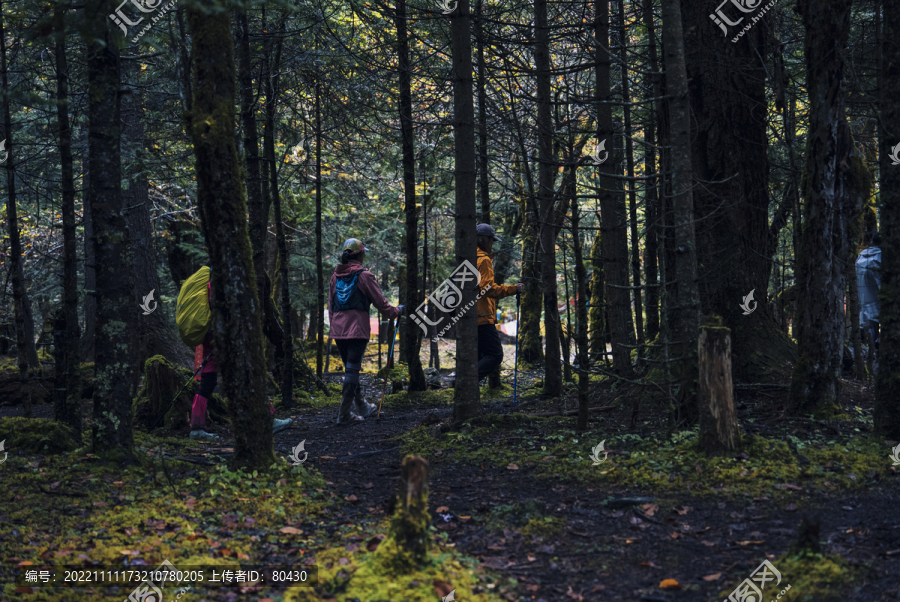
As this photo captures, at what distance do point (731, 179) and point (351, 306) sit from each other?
5360 mm

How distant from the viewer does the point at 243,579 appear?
3.72 meters

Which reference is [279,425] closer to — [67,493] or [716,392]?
[67,493]

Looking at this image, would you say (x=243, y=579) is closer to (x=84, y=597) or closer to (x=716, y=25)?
(x=84, y=597)

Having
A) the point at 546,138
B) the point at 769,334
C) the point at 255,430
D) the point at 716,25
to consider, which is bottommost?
the point at 255,430

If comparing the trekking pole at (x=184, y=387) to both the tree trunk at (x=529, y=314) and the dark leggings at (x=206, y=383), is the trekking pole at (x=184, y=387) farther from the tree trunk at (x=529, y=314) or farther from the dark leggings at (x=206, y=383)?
the tree trunk at (x=529, y=314)

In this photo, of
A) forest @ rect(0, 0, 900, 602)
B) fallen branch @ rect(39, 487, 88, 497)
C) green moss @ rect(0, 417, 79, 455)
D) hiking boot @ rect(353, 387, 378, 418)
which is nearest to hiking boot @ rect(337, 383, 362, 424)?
forest @ rect(0, 0, 900, 602)

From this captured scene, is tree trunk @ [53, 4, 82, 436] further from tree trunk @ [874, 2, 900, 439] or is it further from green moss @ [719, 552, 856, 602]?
tree trunk @ [874, 2, 900, 439]

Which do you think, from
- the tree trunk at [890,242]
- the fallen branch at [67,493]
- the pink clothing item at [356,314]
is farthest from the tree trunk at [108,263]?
the tree trunk at [890,242]

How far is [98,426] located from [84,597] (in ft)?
8.36

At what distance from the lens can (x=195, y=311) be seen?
755 centimetres

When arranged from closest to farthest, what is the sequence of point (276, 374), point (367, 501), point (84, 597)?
1. point (84, 597)
2. point (367, 501)
3. point (276, 374)

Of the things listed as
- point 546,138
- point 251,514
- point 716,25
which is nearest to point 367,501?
point 251,514

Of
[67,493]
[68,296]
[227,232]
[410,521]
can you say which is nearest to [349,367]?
[68,296]

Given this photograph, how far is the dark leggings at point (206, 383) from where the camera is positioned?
789 cm
